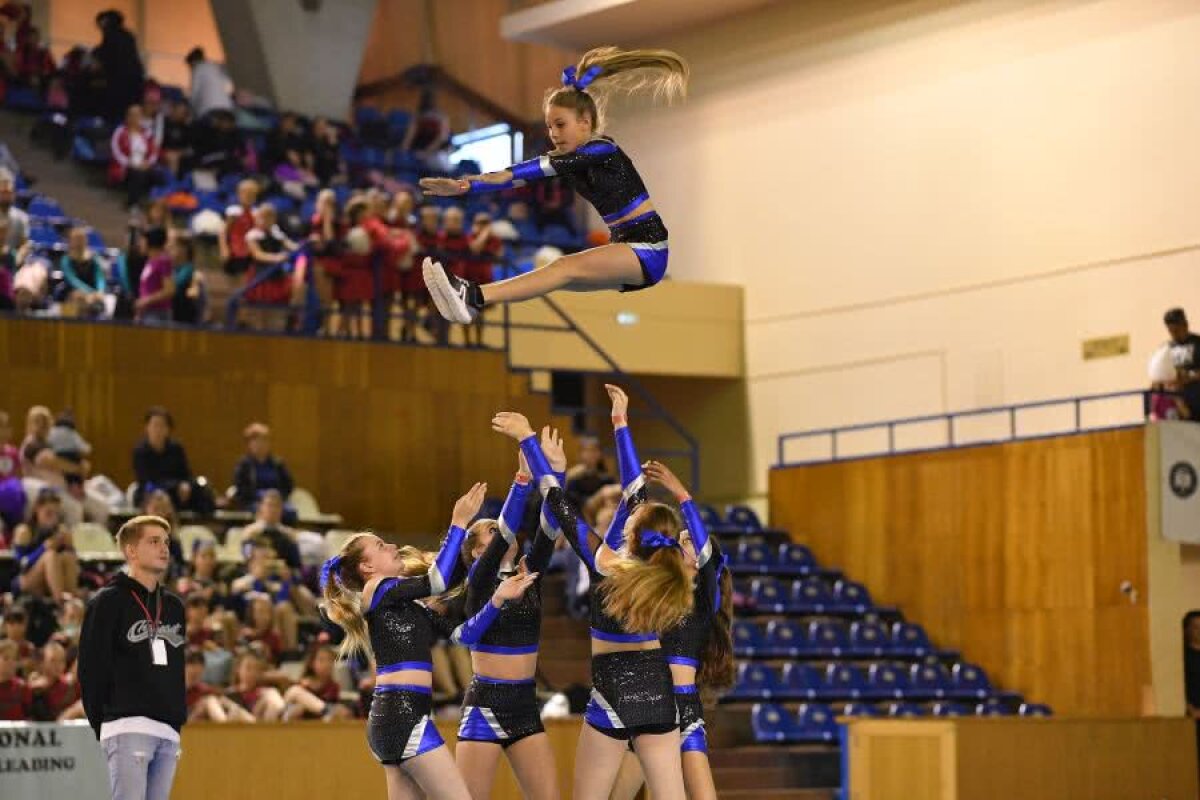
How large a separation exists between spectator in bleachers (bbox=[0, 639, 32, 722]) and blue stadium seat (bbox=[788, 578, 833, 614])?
773 cm

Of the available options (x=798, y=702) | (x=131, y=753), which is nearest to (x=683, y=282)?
(x=798, y=702)

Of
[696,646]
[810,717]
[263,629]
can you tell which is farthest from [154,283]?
[696,646]

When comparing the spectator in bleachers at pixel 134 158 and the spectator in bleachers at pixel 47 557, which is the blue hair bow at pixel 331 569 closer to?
the spectator in bleachers at pixel 47 557

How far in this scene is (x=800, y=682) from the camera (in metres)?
17.5

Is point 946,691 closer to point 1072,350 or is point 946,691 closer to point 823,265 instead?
point 1072,350

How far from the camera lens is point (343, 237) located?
18828mm

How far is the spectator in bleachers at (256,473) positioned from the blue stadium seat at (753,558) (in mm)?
4275

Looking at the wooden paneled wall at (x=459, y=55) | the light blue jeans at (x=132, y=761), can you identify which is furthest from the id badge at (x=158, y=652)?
the wooden paneled wall at (x=459, y=55)

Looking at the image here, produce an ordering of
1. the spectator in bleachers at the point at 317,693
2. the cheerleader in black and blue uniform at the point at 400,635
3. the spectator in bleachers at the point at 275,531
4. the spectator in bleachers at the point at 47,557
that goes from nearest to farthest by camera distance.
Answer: the cheerleader in black and blue uniform at the point at 400,635
the spectator in bleachers at the point at 317,693
the spectator in bleachers at the point at 47,557
the spectator in bleachers at the point at 275,531

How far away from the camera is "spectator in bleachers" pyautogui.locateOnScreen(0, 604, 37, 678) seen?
44.0 ft

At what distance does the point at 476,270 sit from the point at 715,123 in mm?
5387

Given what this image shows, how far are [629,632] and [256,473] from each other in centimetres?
847

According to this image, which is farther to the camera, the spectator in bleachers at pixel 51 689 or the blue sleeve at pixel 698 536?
the spectator in bleachers at pixel 51 689

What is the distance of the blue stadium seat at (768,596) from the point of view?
18.7 m
